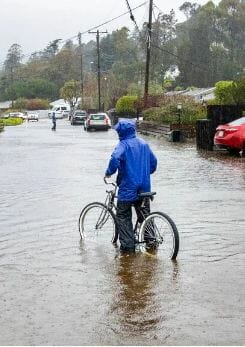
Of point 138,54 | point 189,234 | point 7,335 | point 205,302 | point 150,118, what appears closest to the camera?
point 7,335

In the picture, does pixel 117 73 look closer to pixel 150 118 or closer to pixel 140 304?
pixel 150 118

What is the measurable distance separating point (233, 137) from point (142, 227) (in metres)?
14.1

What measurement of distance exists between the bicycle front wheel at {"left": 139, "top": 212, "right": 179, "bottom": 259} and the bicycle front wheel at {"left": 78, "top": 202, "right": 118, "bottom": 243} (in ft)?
2.22

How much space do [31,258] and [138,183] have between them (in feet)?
4.93

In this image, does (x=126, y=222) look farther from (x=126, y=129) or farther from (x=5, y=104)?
(x=5, y=104)

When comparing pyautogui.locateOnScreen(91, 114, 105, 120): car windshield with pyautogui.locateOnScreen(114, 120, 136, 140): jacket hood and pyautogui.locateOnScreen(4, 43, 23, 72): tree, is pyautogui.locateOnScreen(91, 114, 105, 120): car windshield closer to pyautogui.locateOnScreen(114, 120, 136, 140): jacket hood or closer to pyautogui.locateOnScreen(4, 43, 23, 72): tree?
pyautogui.locateOnScreen(114, 120, 136, 140): jacket hood

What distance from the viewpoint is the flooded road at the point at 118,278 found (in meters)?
5.34

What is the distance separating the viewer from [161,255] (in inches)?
319

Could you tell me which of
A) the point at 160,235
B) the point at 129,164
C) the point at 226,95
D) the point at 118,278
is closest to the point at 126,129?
the point at 129,164

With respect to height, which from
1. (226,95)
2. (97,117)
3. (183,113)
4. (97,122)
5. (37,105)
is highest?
(226,95)

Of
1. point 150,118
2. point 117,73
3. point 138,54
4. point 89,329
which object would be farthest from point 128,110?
point 138,54

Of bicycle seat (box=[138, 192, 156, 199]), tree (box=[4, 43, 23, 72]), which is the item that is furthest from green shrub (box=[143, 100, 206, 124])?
tree (box=[4, 43, 23, 72])

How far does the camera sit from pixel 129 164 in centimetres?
817

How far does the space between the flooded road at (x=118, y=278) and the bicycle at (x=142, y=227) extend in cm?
23
